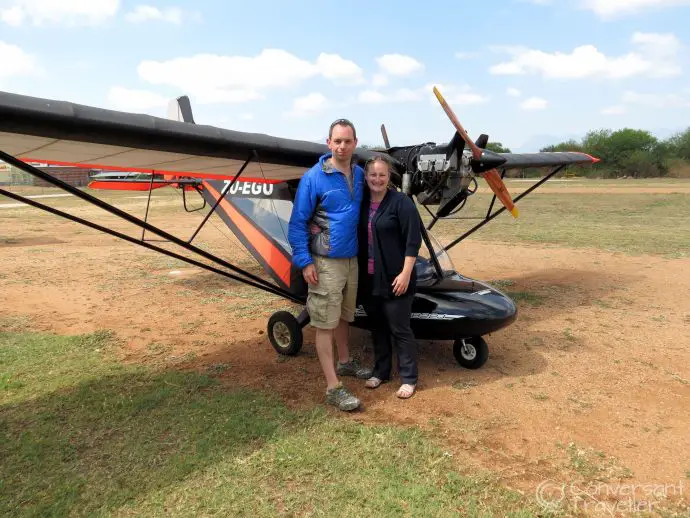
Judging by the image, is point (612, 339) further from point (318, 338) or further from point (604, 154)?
point (604, 154)

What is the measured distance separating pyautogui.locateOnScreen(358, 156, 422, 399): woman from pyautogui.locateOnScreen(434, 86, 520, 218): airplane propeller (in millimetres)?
1874

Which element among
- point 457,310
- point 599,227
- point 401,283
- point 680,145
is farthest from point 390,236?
point 680,145

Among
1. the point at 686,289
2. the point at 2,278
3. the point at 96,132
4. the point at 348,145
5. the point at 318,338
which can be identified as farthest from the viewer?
the point at 2,278

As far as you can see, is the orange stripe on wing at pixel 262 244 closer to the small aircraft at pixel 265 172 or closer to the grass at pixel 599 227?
the small aircraft at pixel 265 172

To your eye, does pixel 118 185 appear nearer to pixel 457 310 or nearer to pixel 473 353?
pixel 457 310

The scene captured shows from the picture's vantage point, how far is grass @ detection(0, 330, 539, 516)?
3.00 metres

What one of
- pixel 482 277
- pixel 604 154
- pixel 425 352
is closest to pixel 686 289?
pixel 482 277

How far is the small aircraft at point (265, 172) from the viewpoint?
11.3ft

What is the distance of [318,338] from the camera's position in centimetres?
430

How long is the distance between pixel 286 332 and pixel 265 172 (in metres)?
1.93

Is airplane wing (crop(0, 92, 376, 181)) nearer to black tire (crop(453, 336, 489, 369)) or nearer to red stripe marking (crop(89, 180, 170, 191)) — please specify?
black tire (crop(453, 336, 489, 369))

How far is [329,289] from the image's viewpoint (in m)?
4.16

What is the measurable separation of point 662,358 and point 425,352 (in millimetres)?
2649

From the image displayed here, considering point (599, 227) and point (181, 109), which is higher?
point (181, 109)
